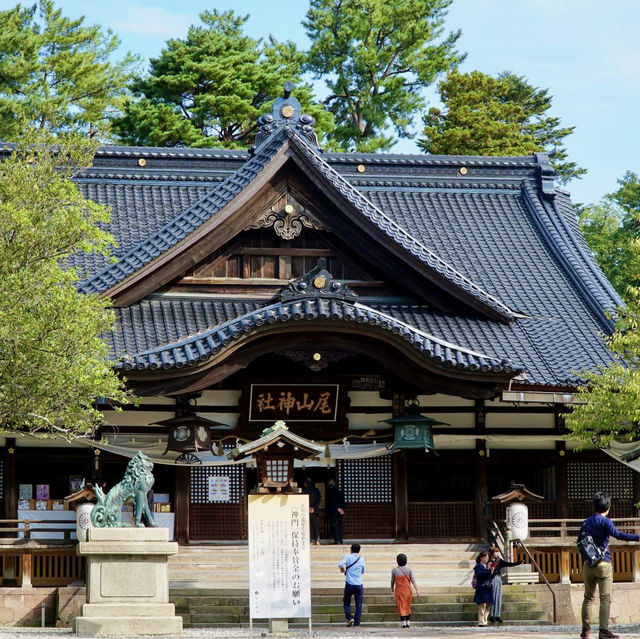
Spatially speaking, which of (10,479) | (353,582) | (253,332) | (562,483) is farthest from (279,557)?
(562,483)

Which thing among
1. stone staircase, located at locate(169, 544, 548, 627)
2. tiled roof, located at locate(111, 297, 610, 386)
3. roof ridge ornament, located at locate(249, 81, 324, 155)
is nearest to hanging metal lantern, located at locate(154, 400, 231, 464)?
tiled roof, located at locate(111, 297, 610, 386)

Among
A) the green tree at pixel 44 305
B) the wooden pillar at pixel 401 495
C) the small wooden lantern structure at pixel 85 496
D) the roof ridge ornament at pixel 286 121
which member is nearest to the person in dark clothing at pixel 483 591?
the wooden pillar at pixel 401 495

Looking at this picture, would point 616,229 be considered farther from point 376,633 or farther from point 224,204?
point 376,633

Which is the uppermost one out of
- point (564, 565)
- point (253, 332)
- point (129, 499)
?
point (253, 332)

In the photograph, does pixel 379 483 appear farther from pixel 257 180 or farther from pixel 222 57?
pixel 222 57

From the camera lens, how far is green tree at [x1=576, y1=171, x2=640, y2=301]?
42.4 meters

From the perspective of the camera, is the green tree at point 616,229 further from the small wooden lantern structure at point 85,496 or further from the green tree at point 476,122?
the small wooden lantern structure at point 85,496

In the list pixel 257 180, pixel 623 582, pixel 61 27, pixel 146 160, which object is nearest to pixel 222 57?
pixel 61 27

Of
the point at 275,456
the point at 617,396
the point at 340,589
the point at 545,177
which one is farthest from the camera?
the point at 545,177

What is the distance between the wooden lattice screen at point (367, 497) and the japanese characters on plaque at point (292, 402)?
119 centimetres

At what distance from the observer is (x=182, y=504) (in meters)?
22.5

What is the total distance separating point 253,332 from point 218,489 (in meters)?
3.38

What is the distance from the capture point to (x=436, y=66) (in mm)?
45719

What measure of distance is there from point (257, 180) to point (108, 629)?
33.4 feet
